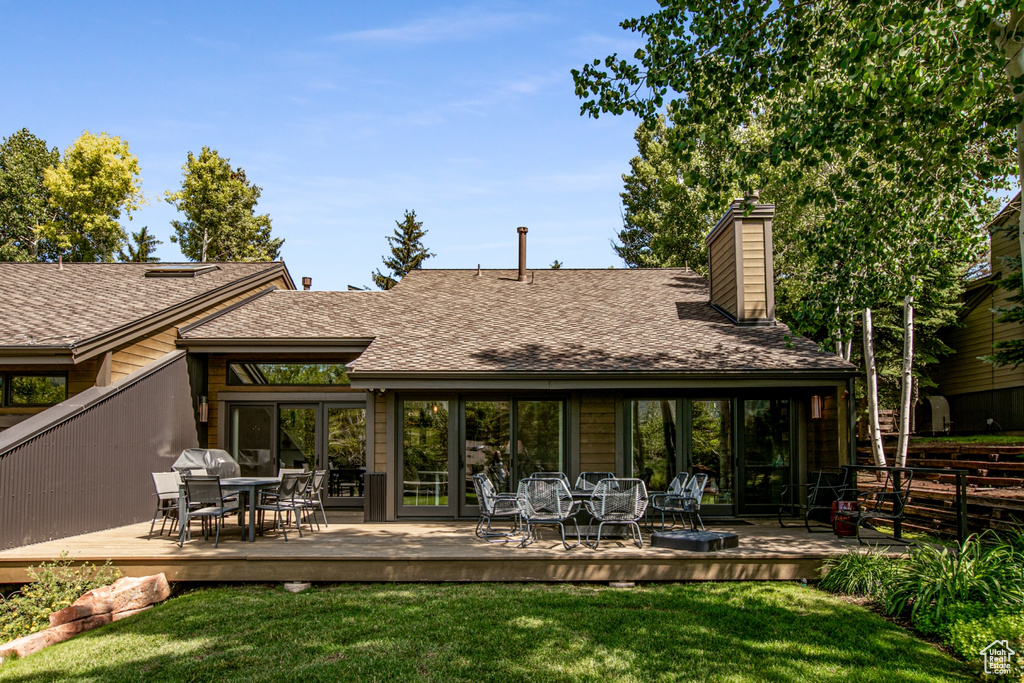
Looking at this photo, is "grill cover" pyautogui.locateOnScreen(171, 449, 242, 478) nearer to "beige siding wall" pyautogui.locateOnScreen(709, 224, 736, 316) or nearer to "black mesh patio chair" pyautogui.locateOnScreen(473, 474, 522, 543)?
"black mesh patio chair" pyautogui.locateOnScreen(473, 474, 522, 543)

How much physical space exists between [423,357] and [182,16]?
24.3 ft

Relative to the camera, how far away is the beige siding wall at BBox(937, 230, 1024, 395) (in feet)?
66.4

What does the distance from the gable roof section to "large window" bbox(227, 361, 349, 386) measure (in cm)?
141

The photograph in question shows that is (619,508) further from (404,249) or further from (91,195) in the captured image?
(91,195)

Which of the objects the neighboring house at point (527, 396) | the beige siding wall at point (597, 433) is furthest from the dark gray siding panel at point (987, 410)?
the beige siding wall at point (597, 433)

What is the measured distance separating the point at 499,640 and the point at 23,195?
35158mm

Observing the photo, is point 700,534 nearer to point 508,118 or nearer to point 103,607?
point 103,607

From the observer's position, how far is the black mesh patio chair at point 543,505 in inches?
338

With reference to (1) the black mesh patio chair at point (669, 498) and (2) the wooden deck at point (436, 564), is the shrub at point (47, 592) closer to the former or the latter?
(2) the wooden deck at point (436, 564)

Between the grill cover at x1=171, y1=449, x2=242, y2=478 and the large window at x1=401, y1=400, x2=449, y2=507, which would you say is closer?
the grill cover at x1=171, y1=449, x2=242, y2=478

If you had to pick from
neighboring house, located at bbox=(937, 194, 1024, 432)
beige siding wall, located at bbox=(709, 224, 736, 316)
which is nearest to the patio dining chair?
beige siding wall, located at bbox=(709, 224, 736, 316)

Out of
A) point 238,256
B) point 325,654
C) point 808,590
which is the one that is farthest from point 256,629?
point 238,256

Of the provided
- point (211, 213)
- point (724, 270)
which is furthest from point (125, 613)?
point (211, 213)

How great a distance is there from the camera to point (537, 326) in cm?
1308
